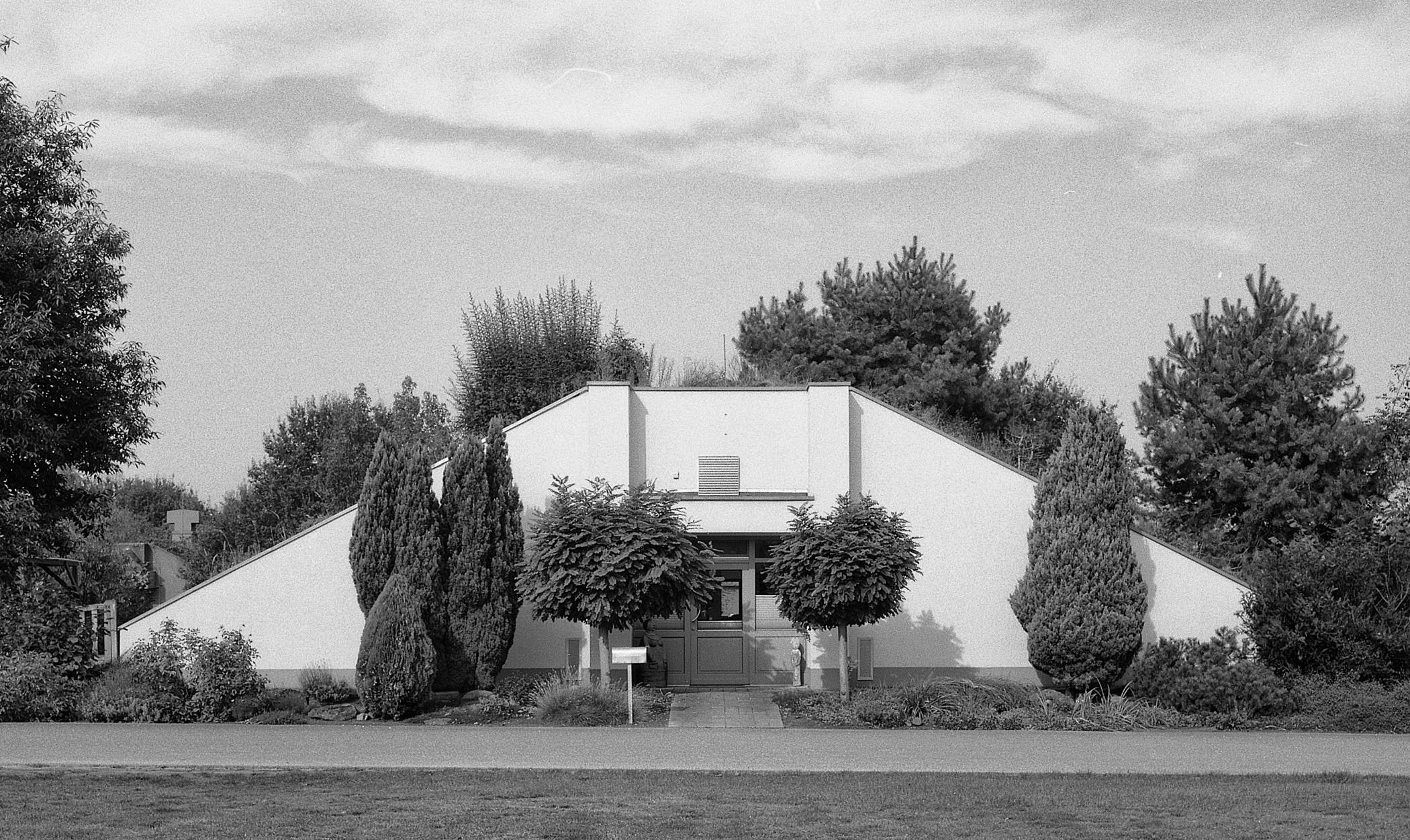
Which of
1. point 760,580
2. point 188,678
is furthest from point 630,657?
point 188,678

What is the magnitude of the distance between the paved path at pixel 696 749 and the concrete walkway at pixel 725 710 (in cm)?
57

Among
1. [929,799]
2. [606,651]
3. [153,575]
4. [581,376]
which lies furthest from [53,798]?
[153,575]

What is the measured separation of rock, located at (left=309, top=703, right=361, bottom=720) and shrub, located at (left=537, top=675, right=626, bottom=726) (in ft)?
8.66

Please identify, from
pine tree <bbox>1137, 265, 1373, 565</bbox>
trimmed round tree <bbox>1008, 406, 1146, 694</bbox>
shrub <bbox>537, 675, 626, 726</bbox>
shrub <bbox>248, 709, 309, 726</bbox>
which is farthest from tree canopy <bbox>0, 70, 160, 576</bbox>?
pine tree <bbox>1137, 265, 1373, 565</bbox>

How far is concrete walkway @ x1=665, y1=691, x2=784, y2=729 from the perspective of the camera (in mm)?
18203

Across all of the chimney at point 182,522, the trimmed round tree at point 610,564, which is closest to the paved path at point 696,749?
the trimmed round tree at point 610,564

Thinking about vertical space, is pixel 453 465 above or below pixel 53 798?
above

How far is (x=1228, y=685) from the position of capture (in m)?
18.4

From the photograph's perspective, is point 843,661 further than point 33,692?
Yes

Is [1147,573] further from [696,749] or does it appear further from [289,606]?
[289,606]

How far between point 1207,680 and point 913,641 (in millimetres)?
4794

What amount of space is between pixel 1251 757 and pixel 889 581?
5.70m

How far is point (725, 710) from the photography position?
63.6ft

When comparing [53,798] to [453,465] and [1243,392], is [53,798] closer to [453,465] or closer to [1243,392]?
[453,465]
